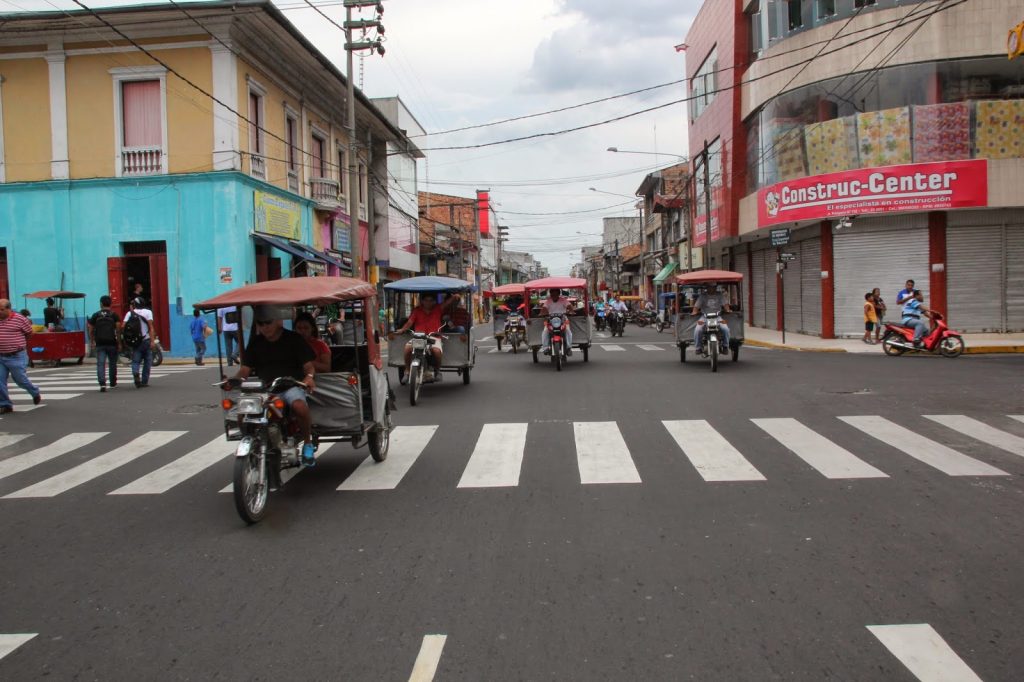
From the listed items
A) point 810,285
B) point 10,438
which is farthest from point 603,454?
point 810,285

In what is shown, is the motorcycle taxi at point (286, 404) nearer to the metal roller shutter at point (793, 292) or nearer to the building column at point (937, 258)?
the building column at point (937, 258)

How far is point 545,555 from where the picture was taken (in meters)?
5.30

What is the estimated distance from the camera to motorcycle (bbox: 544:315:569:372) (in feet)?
56.6

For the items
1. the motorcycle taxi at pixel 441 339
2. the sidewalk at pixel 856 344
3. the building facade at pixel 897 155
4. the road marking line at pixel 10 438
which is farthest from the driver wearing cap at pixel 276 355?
the building facade at pixel 897 155

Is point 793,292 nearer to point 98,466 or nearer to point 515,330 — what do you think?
point 515,330

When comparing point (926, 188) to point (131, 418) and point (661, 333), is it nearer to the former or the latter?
point (661, 333)

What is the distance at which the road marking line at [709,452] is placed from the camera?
755 cm

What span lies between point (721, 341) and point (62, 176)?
19628 mm

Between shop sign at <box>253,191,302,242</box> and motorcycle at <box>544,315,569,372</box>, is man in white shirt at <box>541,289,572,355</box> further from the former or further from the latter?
shop sign at <box>253,191,302,242</box>

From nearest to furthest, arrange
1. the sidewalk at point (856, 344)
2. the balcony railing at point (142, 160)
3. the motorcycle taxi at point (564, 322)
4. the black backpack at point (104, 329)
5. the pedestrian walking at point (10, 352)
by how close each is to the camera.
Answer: the pedestrian walking at point (10, 352) → the black backpack at point (104, 329) → the motorcycle taxi at point (564, 322) → the sidewalk at point (856, 344) → the balcony railing at point (142, 160)

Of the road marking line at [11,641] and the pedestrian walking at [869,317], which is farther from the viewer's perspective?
the pedestrian walking at [869,317]

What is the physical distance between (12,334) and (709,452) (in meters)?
10.6

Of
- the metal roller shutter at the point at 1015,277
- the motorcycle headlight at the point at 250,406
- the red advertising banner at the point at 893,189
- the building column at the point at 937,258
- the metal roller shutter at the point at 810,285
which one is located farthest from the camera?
the metal roller shutter at the point at 810,285

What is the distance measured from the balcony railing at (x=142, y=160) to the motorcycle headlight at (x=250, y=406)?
19988mm
